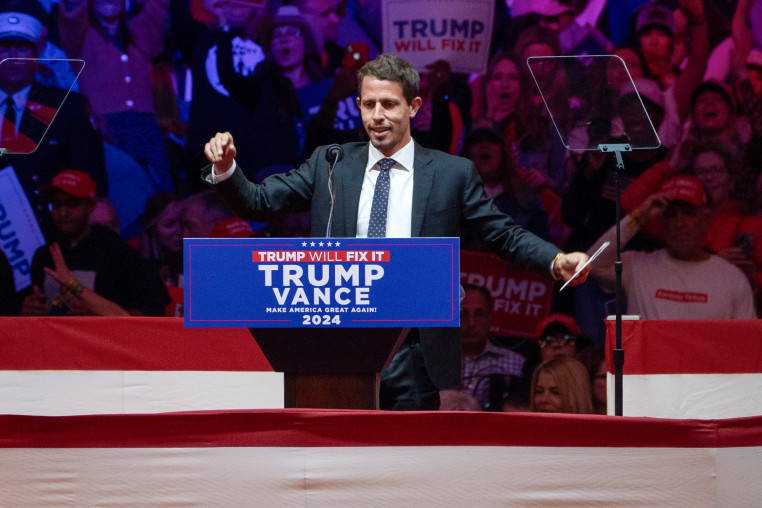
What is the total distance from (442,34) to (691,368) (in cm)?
217

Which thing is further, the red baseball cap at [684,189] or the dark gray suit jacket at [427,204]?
the red baseball cap at [684,189]

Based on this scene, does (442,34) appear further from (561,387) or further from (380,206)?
(380,206)

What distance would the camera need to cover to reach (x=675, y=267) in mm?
4293

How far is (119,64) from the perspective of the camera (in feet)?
14.1

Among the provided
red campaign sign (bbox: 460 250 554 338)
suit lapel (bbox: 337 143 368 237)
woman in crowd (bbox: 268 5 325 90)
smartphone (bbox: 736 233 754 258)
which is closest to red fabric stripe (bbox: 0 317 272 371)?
suit lapel (bbox: 337 143 368 237)

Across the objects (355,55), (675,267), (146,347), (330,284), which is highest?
(355,55)

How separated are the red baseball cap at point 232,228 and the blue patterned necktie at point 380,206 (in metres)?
2.12

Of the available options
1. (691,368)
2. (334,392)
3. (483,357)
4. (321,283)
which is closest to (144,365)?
(334,392)

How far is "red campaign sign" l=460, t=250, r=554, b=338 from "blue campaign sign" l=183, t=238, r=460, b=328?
2.59m

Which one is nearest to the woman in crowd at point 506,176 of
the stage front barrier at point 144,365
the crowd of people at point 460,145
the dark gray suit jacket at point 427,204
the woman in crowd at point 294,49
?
the crowd of people at point 460,145

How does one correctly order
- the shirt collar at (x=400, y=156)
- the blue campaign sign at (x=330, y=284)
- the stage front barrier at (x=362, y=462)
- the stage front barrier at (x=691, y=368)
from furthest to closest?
the stage front barrier at (x=691, y=368) → the shirt collar at (x=400, y=156) → the blue campaign sign at (x=330, y=284) → the stage front barrier at (x=362, y=462)

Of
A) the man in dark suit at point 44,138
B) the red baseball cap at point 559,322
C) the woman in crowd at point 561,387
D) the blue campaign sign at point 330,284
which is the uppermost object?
the man in dark suit at point 44,138

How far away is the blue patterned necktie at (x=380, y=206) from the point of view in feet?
7.33

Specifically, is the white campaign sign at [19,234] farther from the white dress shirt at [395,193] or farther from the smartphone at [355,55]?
the white dress shirt at [395,193]
